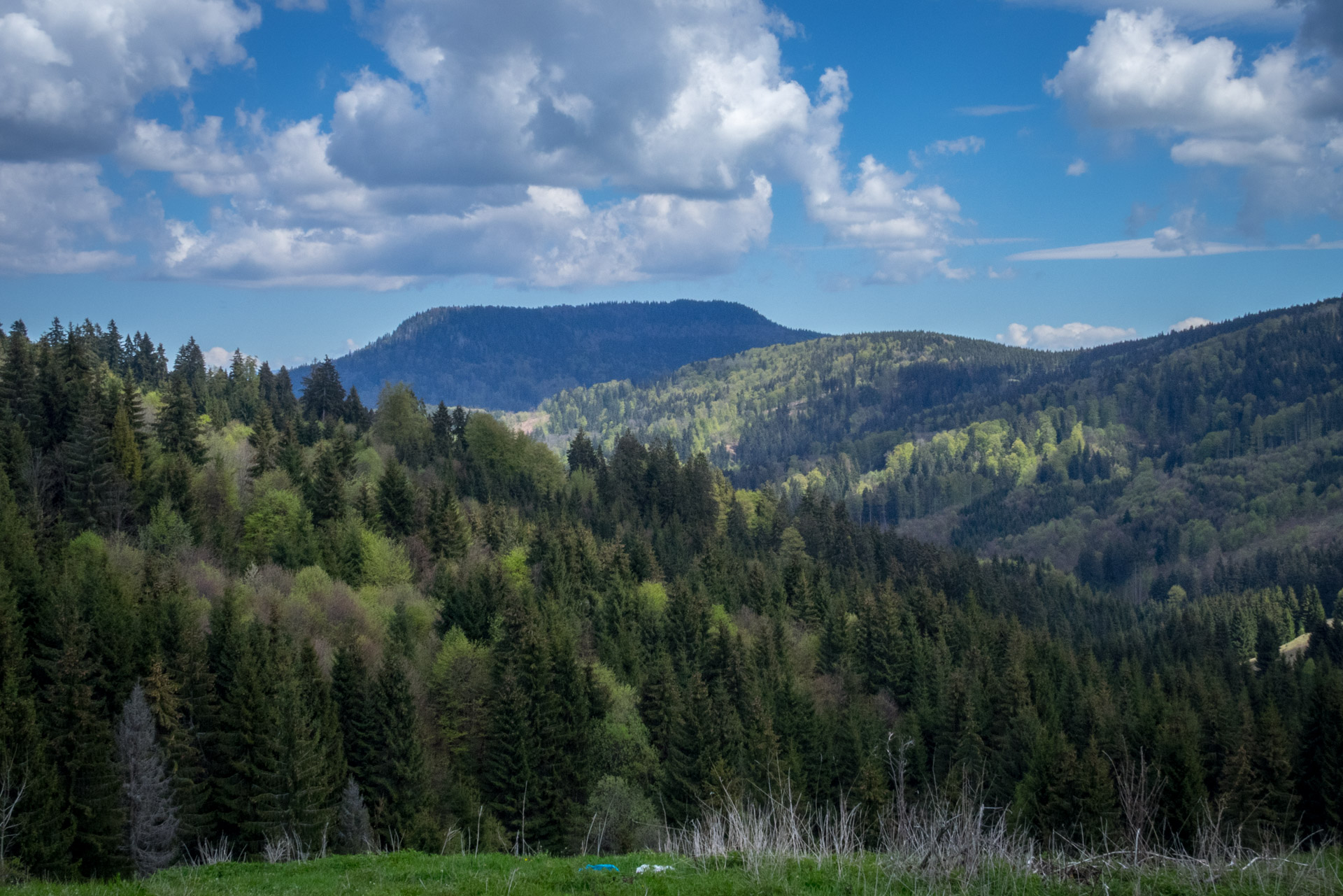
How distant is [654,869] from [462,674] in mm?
45766

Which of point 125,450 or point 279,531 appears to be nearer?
point 125,450

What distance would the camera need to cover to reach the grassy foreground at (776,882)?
1159cm

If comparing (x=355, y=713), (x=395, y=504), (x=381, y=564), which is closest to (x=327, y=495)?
(x=395, y=504)

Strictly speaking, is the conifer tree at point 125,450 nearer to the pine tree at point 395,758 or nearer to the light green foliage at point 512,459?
the pine tree at point 395,758

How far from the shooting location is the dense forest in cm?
3897

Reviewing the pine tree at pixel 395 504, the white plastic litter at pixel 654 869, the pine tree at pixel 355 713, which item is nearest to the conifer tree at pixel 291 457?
the pine tree at pixel 395 504

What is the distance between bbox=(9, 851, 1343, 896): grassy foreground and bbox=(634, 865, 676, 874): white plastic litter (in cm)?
9

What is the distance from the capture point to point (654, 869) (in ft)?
44.3

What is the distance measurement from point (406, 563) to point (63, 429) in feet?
104

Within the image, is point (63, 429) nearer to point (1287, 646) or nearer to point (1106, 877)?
point (1106, 877)

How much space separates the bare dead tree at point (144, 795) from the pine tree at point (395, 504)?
143ft

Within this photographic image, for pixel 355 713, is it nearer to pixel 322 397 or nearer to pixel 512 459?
pixel 512 459

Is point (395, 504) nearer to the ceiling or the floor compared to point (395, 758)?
nearer to the ceiling

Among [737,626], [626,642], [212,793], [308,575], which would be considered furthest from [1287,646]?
[212,793]
